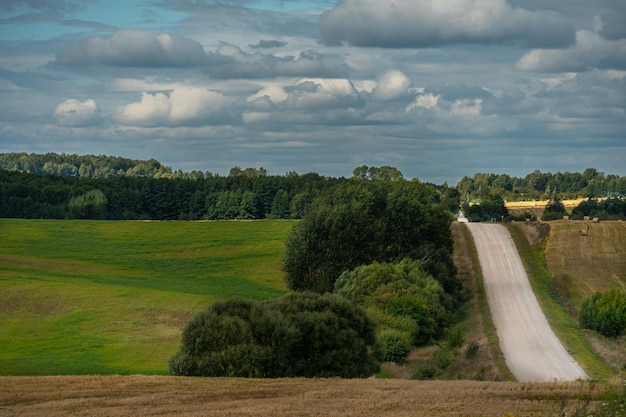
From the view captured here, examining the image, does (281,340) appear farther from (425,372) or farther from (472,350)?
(472,350)

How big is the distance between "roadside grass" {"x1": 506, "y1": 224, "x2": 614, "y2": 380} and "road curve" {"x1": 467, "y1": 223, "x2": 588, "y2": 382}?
0.56m

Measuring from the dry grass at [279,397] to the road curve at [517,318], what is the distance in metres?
19.6

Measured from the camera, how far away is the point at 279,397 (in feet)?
94.5

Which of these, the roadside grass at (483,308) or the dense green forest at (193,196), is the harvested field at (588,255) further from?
the dense green forest at (193,196)

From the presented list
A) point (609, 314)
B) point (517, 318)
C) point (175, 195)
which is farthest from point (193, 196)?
point (609, 314)

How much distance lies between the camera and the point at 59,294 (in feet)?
247

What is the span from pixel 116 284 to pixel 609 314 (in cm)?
4734

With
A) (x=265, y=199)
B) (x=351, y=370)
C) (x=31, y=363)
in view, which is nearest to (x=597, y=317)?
(x=351, y=370)

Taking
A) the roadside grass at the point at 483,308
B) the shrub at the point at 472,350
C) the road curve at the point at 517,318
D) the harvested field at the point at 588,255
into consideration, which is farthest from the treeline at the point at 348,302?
the harvested field at the point at 588,255

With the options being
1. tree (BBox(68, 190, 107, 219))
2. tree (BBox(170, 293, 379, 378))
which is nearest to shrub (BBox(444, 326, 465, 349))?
tree (BBox(170, 293, 379, 378))

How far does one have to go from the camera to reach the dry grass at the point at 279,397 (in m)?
25.0

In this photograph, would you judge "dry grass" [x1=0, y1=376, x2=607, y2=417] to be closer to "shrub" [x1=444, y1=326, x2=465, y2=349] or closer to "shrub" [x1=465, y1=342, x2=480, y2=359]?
"shrub" [x1=465, y1=342, x2=480, y2=359]

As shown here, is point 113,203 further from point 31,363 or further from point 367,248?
point 31,363

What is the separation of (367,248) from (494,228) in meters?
36.9
